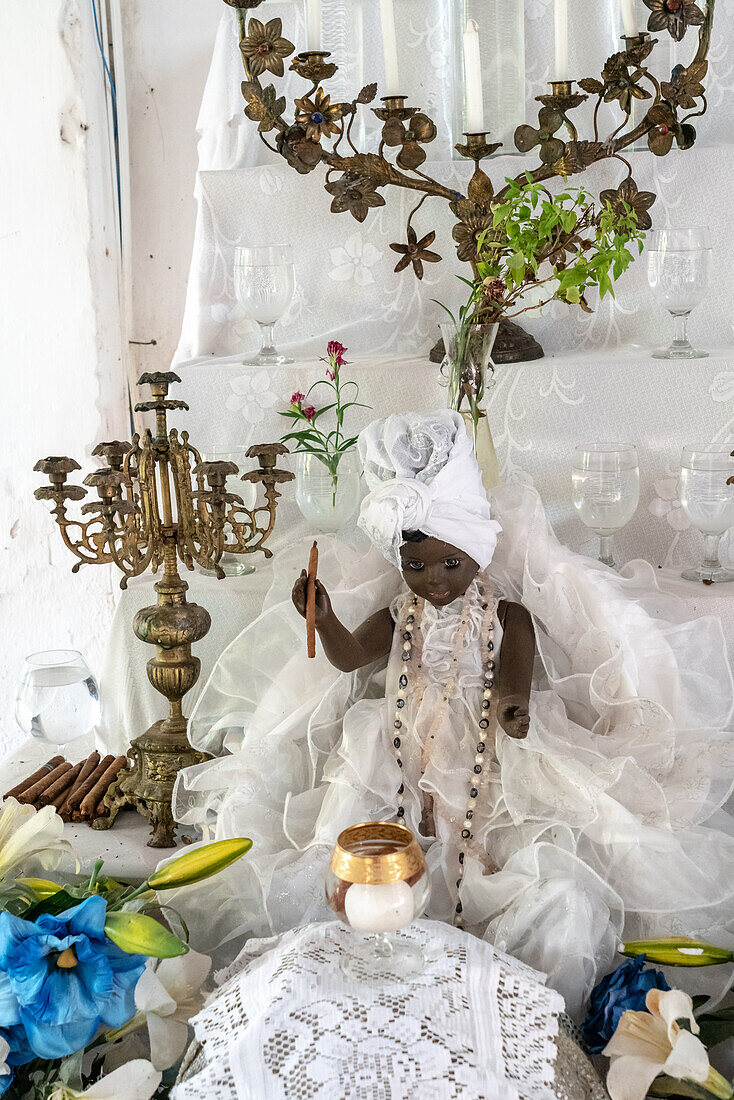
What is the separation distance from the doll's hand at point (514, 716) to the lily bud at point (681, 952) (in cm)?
23

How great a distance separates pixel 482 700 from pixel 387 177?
26.7 inches

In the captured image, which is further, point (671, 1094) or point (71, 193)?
point (71, 193)

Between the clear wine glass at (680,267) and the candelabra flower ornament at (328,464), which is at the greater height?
the clear wine glass at (680,267)

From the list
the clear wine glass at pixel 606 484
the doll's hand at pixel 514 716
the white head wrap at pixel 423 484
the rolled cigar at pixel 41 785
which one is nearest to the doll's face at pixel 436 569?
the white head wrap at pixel 423 484

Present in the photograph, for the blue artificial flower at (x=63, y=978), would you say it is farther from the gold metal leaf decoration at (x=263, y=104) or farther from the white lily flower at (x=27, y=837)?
the gold metal leaf decoration at (x=263, y=104)

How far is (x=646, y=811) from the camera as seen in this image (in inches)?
42.3

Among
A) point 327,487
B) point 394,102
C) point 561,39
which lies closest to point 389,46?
point 394,102

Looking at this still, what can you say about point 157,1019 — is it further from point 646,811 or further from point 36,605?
point 36,605

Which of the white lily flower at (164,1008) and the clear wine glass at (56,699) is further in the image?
the clear wine glass at (56,699)

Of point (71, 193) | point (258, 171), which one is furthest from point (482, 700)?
point (71, 193)

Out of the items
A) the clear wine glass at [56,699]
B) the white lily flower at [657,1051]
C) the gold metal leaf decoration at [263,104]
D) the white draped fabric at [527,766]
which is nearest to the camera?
the white lily flower at [657,1051]

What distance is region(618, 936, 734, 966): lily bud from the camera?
947mm

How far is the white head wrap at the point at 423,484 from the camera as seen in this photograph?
3.55 feet

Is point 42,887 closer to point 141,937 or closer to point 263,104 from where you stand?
point 141,937
